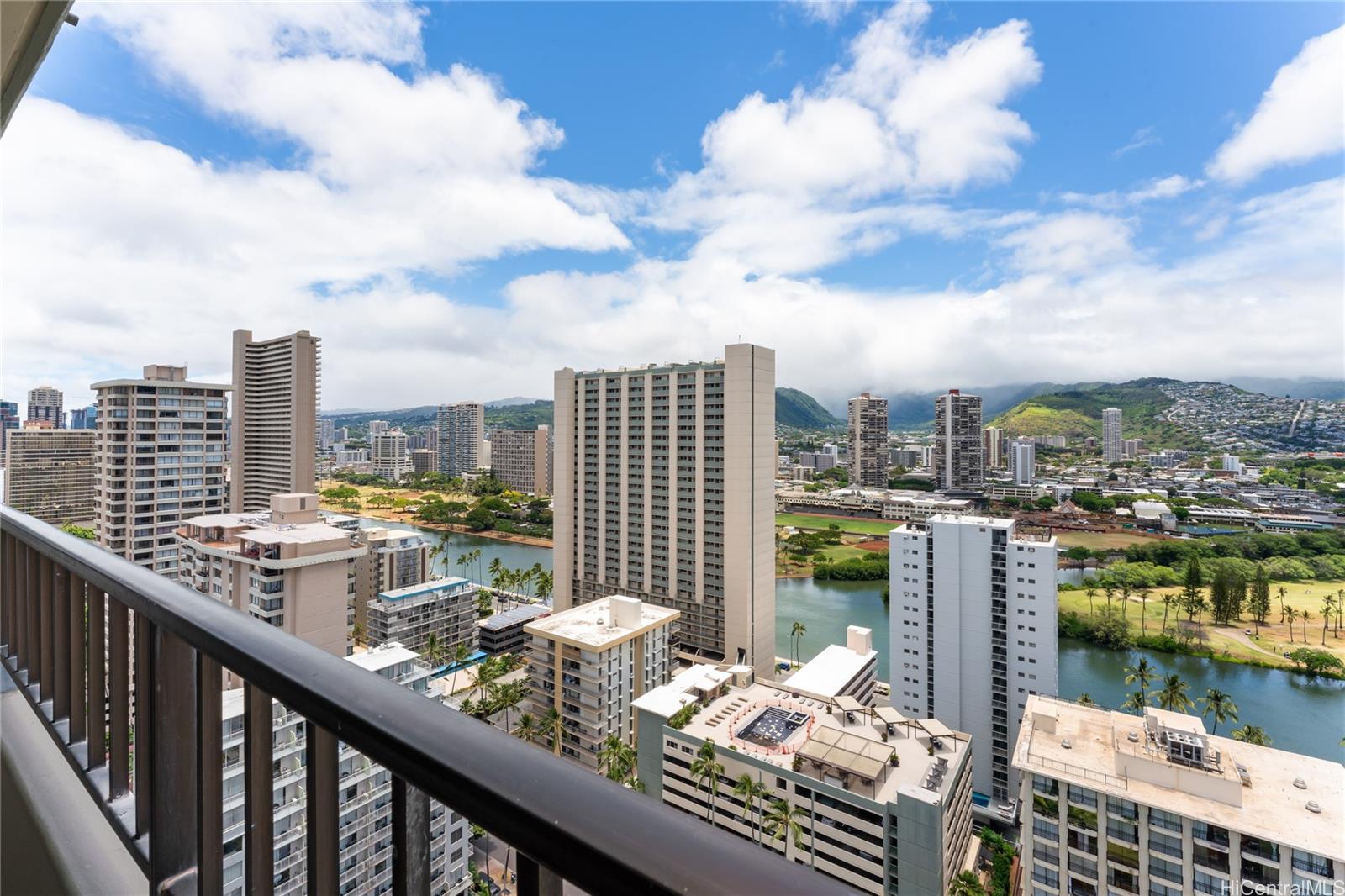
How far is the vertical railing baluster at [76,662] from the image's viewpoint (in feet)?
2.34

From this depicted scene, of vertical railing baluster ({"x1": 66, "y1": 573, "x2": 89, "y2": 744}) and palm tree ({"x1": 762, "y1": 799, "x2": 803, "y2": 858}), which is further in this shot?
palm tree ({"x1": 762, "y1": 799, "x2": 803, "y2": 858})

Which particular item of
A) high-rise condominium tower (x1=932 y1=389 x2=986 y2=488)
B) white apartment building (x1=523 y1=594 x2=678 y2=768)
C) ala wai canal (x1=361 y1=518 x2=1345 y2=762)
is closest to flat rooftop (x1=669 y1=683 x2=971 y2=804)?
white apartment building (x1=523 y1=594 x2=678 y2=768)

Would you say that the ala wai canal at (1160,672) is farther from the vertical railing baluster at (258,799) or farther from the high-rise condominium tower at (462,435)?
the high-rise condominium tower at (462,435)

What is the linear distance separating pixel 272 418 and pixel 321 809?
51.6ft

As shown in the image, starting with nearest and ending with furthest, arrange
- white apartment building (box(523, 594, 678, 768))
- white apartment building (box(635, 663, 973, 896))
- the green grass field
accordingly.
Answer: white apartment building (box(635, 663, 973, 896))
white apartment building (box(523, 594, 678, 768))
the green grass field

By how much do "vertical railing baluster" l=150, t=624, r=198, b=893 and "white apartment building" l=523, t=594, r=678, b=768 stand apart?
6.69m

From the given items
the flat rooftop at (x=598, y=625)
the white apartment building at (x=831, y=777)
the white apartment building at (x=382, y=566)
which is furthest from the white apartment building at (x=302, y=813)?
the white apartment building at (x=382, y=566)

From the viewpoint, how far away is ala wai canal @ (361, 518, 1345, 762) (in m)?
8.28

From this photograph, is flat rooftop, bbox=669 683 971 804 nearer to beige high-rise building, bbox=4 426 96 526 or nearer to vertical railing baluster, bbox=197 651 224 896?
vertical railing baluster, bbox=197 651 224 896

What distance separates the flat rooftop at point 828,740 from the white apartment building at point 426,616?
4842mm

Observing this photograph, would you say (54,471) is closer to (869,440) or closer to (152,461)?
(152,461)

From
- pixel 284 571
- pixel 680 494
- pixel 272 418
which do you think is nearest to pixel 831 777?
pixel 284 571

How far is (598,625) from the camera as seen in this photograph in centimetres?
763

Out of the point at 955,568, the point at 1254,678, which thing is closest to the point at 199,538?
the point at 955,568
